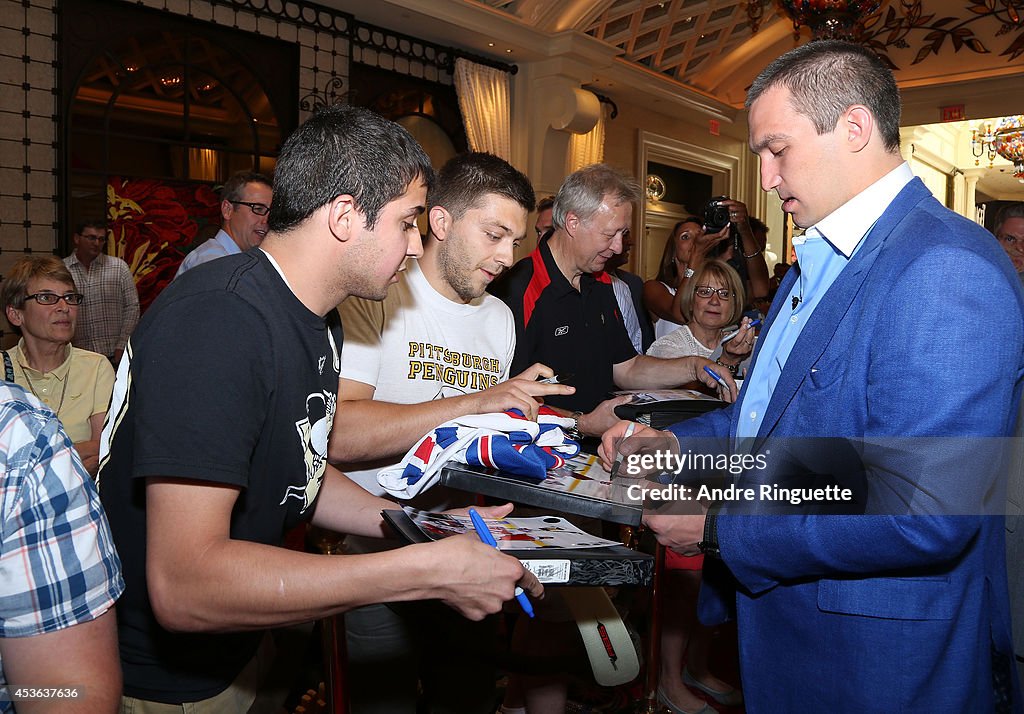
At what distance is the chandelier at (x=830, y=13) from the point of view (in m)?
4.23

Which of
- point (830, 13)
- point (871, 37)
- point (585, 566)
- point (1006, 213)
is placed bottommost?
point (585, 566)

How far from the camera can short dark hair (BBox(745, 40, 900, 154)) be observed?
4.48ft

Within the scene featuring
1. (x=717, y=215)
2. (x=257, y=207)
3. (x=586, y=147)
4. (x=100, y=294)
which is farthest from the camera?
(x=586, y=147)

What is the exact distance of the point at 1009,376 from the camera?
3.77ft

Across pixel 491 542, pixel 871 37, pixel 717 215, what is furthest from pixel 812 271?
pixel 871 37

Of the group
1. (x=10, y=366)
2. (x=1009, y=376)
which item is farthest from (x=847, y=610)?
(x=10, y=366)

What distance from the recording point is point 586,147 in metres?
7.81

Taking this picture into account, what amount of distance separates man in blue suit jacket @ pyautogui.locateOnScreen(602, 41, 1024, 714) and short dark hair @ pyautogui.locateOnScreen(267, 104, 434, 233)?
72cm

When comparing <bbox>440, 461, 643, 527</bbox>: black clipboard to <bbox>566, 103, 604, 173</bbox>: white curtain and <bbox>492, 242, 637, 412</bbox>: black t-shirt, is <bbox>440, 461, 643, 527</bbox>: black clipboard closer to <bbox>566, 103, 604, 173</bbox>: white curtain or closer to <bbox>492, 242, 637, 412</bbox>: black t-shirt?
<bbox>492, 242, 637, 412</bbox>: black t-shirt

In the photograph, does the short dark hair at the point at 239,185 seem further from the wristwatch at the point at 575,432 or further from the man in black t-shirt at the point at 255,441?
the man in black t-shirt at the point at 255,441

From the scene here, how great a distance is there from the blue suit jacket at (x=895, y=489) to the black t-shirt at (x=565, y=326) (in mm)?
1290

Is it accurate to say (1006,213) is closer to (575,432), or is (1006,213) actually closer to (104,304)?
(575,432)

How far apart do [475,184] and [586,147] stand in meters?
6.04

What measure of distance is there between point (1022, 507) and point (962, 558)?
1.06 m
